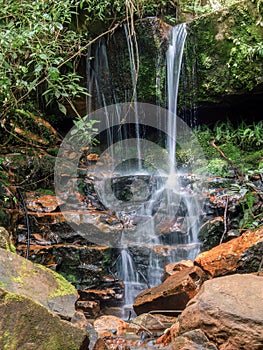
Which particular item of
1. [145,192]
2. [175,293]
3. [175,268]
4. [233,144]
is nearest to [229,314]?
[175,293]

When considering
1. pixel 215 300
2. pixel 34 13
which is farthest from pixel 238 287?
A: pixel 34 13

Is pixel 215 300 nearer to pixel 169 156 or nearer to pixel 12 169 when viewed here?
pixel 12 169

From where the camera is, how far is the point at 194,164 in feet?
25.2

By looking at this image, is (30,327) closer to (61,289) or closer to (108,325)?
(61,289)

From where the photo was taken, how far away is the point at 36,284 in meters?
2.44

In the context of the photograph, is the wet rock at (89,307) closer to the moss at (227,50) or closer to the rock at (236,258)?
the rock at (236,258)

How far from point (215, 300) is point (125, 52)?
5891 mm

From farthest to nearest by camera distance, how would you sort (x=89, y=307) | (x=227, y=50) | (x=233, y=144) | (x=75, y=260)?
(x=233, y=144) < (x=227, y=50) < (x=75, y=260) < (x=89, y=307)

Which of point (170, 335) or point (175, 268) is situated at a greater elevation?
point (175, 268)

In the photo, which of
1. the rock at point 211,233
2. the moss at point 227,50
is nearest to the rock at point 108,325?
the rock at point 211,233

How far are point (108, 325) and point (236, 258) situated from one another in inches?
54.8

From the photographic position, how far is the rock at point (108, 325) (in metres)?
3.55

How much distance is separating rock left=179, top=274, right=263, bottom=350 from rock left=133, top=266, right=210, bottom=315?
1136 mm

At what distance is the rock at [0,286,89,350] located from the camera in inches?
76.2
